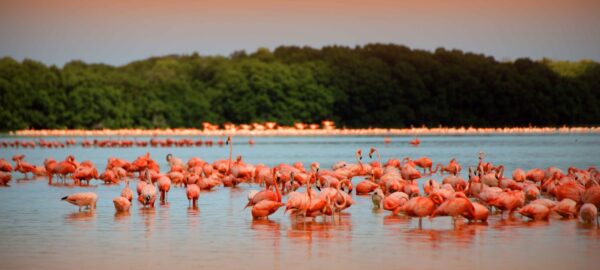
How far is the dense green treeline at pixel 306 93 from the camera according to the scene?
9994 centimetres

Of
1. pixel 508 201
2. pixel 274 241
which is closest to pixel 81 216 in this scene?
pixel 274 241

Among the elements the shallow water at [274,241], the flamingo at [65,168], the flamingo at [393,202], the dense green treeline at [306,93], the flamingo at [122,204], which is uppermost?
the dense green treeline at [306,93]

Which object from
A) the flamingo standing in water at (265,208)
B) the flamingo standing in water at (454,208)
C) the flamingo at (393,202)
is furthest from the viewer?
the flamingo at (393,202)

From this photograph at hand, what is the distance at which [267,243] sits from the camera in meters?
15.6

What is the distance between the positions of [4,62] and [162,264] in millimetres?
96973

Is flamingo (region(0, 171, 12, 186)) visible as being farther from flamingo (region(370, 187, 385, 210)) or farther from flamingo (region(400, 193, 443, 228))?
flamingo (region(400, 193, 443, 228))

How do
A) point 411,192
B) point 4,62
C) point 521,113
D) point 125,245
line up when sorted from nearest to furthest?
point 125,245, point 411,192, point 4,62, point 521,113

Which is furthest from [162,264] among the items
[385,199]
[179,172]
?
[179,172]

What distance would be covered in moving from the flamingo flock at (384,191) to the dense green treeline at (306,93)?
71.6 metres

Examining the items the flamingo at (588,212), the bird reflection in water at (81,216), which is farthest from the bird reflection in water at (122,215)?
the flamingo at (588,212)

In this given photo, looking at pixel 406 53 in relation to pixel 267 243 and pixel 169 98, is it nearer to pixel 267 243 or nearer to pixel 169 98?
pixel 169 98

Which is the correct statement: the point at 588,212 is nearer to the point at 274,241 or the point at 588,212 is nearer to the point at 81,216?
the point at 274,241

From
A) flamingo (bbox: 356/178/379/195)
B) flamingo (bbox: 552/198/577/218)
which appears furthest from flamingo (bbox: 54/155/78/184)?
flamingo (bbox: 552/198/577/218)

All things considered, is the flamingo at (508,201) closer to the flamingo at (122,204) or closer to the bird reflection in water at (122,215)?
the bird reflection in water at (122,215)
